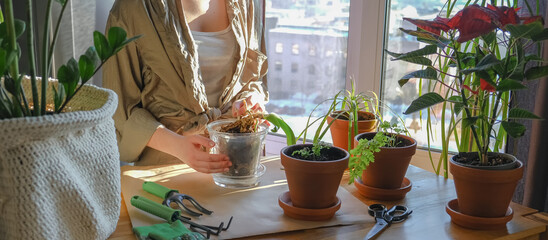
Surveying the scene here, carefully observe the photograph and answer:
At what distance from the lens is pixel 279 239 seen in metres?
1.05

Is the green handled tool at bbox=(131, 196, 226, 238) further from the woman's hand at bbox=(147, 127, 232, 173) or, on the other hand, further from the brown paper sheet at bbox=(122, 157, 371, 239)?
the woman's hand at bbox=(147, 127, 232, 173)

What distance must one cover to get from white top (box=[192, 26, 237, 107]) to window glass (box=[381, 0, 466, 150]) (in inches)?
27.2

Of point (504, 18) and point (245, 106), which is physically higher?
point (504, 18)

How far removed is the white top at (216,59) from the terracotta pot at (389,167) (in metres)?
0.59

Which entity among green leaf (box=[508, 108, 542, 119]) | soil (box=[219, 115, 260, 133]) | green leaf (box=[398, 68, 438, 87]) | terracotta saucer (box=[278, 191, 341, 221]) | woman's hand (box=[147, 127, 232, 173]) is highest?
green leaf (box=[398, 68, 438, 87])

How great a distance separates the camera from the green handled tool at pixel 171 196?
1.14 meters

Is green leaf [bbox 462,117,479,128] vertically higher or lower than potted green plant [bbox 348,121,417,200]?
higher

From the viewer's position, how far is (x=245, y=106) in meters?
1.58

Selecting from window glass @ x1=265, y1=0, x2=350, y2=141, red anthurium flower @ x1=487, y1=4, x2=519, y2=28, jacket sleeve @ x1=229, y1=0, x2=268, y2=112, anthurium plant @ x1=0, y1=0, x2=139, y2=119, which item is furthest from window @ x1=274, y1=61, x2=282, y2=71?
anthurium plant @ x1=0, y1=0, x2=139, y2=119

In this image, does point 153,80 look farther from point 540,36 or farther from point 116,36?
point 540,36

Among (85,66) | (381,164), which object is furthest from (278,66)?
(85,66)

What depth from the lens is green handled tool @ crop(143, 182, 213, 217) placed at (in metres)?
1.14

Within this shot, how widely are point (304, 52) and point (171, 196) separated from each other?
1.30 metres

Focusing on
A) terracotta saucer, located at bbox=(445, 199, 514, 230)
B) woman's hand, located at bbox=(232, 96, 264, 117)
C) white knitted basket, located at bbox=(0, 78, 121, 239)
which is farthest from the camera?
woman's hand, located at bbox=(232, 96, 264, 117)
